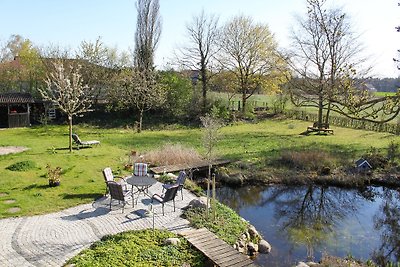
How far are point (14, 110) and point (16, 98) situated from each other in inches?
42.0

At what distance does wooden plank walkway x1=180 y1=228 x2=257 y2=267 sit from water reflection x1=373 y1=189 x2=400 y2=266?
438cm

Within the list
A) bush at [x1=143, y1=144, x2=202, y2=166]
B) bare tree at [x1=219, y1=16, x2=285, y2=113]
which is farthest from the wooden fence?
bush at [x1=143, y1=144, x2=202, y2=166]

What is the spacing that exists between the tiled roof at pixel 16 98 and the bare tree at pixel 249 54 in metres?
18.0

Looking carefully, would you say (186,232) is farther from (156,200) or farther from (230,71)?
(230,71)

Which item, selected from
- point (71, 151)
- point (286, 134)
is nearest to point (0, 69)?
point (71, 151)

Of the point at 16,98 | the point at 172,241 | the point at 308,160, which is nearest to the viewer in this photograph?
the point at 172,241

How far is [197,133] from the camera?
2659 centimetres

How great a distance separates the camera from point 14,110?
1101 inches

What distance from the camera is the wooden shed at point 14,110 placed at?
88.4 feet

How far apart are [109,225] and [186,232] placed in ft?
6.86

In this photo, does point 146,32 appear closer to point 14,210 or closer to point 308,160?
point 308,160

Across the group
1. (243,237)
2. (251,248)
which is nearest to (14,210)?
(243,237)

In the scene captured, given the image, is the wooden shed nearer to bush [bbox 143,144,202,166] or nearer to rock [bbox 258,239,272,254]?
bush [bbox 143,144,202,166]

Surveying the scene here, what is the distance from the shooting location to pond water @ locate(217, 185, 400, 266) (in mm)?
9766
